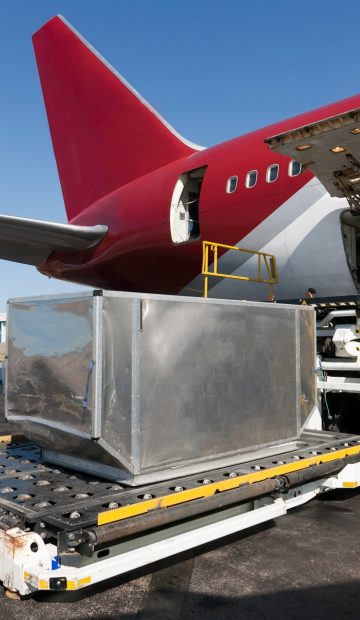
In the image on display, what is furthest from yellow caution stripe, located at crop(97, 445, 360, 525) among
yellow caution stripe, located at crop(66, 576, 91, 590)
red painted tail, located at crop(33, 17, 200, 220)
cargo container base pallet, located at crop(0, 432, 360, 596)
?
red painted tail, located at crop(33, 17, 200, 220)

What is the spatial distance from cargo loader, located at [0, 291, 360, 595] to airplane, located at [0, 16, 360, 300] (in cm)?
283

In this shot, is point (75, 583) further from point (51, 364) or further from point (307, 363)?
point (307, 363)

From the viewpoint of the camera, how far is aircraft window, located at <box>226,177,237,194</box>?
34.4ft

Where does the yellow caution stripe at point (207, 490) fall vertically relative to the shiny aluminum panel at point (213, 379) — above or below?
below

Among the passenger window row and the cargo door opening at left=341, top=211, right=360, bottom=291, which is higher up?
the passenger window row

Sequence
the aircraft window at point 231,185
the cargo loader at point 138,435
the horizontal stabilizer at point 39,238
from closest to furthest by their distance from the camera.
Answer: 1. the cargo loader at point 138,435
2. the aircraft window at point 231,185
3. the horizontal stabilizer at point 39,238

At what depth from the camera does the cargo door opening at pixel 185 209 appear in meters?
11.9

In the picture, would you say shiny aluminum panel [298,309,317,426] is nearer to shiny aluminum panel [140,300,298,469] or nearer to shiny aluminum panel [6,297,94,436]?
→ shiny aluminum panel [140,300,298,469]

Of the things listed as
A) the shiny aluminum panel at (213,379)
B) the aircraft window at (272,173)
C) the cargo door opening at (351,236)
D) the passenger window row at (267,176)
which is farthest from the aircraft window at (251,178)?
the shiny aluminum panel at (213,379)

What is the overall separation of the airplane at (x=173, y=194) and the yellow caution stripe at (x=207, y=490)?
129 inches

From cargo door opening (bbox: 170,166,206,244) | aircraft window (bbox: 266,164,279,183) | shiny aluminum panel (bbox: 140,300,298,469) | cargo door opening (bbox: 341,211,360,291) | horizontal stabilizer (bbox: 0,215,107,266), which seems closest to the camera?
shiny aluminum panel (bbox: 140,300,298,469)

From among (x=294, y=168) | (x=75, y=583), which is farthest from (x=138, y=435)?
(x=294, y=168)

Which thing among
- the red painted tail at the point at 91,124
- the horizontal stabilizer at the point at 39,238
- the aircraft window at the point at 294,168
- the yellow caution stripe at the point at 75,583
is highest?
the red painted tail at the point at 91,124

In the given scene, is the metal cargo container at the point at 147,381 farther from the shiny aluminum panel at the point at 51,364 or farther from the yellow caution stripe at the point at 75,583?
the yellow caution stripe at the point at 75,583
